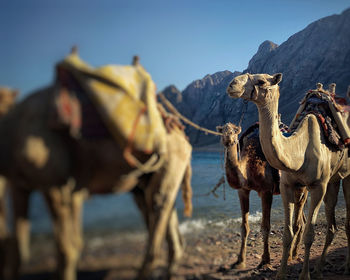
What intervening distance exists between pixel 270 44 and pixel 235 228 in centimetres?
463

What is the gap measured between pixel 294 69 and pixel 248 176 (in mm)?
4628

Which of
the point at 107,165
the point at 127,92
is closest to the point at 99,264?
the point at 107,165

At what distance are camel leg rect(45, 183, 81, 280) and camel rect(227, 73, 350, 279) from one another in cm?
290

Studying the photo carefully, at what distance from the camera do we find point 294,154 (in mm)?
4812

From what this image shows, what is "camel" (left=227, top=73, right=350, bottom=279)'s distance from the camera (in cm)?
456

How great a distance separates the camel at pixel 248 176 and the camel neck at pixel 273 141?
2.11 feet

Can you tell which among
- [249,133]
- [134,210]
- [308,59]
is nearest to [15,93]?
[134,210]

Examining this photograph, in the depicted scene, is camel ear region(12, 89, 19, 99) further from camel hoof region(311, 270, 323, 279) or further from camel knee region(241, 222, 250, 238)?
camel hoof region(311, 270, 323, 279)

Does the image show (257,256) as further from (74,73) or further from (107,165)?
(74,73)

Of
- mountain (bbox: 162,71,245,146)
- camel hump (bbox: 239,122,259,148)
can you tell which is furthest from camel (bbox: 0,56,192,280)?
camel hump (bbox: 239,122,259,148)

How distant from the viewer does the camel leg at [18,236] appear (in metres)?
2.19

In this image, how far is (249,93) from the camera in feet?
15.0

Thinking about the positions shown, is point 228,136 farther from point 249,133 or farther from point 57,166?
point 57,166

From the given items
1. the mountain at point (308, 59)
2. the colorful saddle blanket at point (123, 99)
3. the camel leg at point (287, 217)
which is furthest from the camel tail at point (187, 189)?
the mountain at point (308, 59)
